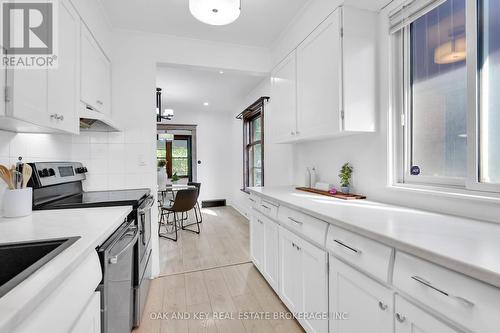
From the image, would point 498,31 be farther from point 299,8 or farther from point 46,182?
point 46,182

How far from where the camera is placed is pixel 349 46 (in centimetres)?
167

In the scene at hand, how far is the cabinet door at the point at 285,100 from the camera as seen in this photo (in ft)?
7.62

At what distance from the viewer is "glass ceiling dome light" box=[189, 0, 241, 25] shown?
152 cm

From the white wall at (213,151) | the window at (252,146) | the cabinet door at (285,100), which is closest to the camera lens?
the cabinet door at (285,100)

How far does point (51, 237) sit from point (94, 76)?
1498 mm

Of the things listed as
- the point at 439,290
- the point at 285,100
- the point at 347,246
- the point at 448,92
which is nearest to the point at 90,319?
the point at 347,246

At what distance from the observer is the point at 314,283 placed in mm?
1435

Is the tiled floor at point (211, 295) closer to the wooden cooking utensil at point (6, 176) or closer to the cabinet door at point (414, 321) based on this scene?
the cabinet door at point (414, 321)

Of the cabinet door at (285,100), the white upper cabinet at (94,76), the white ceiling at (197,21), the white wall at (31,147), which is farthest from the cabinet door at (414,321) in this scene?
the white ceiling at (197,21)

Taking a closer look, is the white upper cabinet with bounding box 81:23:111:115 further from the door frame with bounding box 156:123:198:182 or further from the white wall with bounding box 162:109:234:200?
the white wall with bounding box 162:109:234:200

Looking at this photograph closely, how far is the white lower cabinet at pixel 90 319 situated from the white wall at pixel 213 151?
5146 mm

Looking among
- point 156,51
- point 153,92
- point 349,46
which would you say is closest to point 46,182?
point 153,92

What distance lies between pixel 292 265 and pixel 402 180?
98 centimetres

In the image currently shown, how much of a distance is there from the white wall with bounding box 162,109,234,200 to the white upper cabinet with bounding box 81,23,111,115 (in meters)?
3.72
